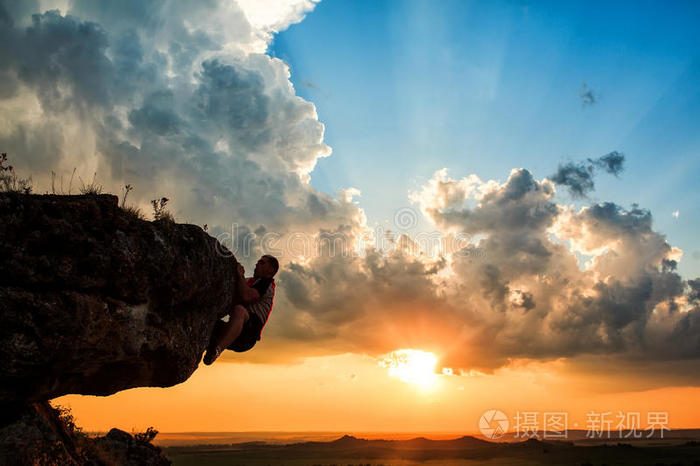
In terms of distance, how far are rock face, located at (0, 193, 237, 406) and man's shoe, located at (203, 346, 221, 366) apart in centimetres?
70

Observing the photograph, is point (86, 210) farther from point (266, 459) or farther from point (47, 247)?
point (266, 459)

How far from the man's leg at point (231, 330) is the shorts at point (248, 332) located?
0.22 metres

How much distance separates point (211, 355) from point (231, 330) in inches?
43.4

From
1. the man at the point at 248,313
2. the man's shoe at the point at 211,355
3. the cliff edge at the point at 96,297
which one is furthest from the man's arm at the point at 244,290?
the man's shoe at the point at 211,355

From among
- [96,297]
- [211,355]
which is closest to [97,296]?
[96,297]

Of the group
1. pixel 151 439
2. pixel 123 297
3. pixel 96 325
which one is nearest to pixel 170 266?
pixel 123 297

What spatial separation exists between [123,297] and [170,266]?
1229mm

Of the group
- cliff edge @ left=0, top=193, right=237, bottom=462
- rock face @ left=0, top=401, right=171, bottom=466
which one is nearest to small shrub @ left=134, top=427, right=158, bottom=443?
rock face @ left=0, top=401, right=171, bottom=466

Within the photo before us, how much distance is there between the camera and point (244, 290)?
43.2 feet

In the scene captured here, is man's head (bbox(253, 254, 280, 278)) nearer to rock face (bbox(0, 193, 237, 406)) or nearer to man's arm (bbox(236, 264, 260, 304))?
man's arm (bbox(236, 264, 260, 304))

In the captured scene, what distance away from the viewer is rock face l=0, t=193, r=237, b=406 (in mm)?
8711

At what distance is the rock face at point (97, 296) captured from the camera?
8711 millimetres

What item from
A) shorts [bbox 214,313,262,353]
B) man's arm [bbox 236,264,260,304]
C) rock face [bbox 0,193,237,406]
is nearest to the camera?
rock face [bbox 0,193,237,406]

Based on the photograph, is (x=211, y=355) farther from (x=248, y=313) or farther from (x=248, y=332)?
(x=248, y=313)
